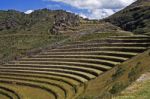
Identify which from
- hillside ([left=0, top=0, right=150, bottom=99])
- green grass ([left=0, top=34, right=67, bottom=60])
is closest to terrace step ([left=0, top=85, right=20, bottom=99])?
hillside ([left=0, top=0, right=150, bottom=99])

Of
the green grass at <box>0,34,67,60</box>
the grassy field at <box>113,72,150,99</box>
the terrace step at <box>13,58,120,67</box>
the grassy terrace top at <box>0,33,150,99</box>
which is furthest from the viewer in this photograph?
the green grass at <box>0,34,67,60</box>

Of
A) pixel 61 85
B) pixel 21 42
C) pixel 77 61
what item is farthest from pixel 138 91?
pixel 21 42

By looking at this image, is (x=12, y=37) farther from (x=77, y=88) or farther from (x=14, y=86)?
(x=77, y=88)

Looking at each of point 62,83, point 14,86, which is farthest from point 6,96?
point 62,83

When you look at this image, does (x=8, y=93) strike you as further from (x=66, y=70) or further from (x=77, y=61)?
(x=77, y=61)

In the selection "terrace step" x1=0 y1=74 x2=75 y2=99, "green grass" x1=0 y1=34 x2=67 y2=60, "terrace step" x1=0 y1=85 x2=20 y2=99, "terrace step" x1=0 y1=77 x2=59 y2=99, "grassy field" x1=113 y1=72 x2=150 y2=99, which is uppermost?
"grassy field" x1=113 y1=72 x2=150 y2=99

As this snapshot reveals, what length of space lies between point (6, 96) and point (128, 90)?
40617 mm

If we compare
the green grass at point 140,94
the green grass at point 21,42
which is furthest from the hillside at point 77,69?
the green grass at point 21,42

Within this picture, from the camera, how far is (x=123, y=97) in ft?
72.3

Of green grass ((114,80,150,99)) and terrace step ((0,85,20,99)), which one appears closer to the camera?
green grass ((114,80,150,99))

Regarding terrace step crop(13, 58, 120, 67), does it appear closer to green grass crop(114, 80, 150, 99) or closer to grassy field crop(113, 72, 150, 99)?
grassy field crop(113, 72, 150, 99)

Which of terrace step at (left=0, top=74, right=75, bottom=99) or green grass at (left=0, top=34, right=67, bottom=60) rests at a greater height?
green grass at (left=0, top=34, right=67, bottom=60)

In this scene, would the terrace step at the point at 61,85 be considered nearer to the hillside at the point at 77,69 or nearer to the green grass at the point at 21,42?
the hillside at the point at 77,69

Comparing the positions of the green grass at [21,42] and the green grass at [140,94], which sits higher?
the green grass at [140,94]
